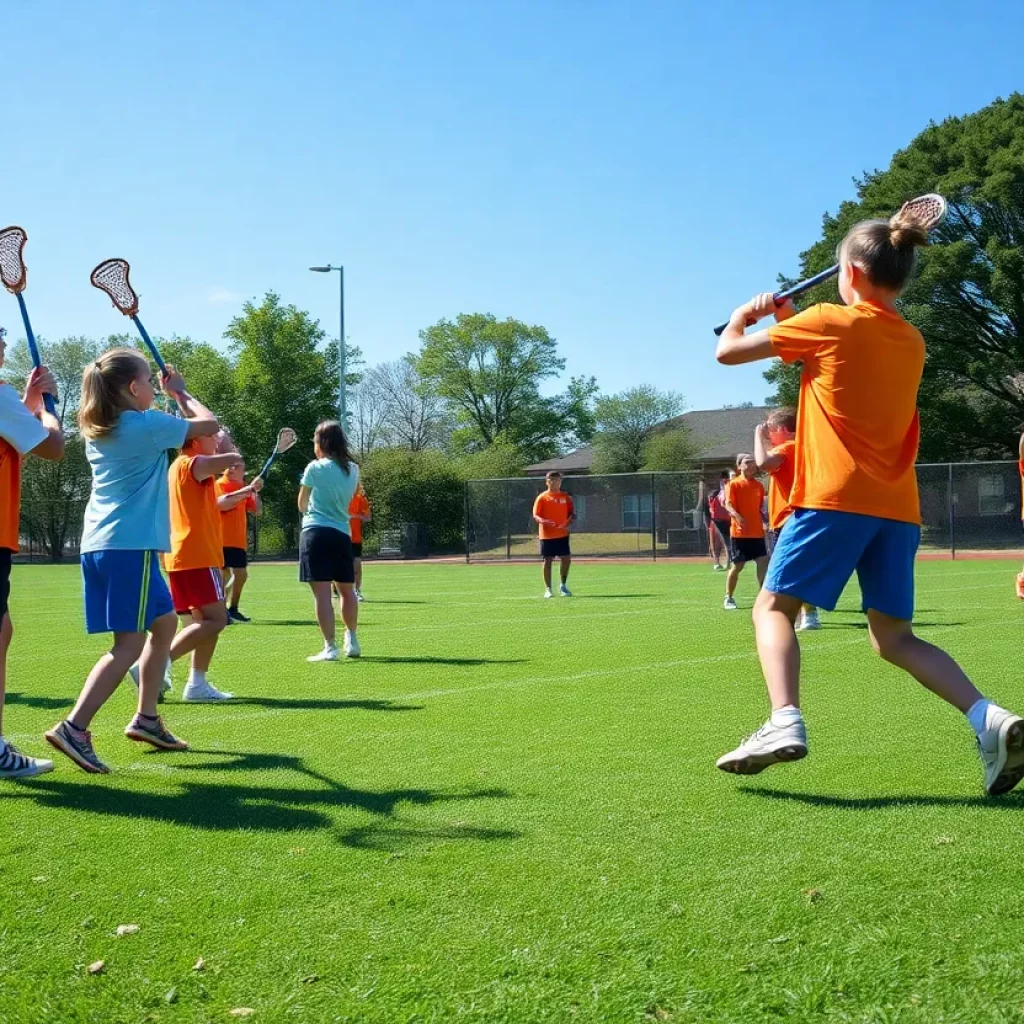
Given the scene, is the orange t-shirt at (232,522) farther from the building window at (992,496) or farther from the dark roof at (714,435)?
the dark roof at (714,435)

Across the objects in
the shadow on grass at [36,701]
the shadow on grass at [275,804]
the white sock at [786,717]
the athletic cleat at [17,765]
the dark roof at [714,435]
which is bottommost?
the shadow on grass at [36,701]

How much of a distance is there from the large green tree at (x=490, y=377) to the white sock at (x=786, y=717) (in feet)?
268

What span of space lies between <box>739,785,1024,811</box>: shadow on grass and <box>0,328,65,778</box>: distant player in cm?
337

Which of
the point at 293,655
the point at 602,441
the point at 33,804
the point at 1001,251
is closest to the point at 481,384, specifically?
the point at 602,441

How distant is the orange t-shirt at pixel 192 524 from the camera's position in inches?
288

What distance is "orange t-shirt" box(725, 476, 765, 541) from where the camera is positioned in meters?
13.4

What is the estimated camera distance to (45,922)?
334 cm

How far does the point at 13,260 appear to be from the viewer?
6.61m

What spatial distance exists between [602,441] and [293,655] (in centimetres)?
5468

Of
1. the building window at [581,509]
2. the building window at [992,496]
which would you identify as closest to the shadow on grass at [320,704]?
the building window at [992,496]

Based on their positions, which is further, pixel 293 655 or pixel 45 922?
pixel 293 655

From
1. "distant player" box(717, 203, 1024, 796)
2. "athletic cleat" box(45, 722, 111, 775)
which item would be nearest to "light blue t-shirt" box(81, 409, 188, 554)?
"athletic cleat" box(45, 722, 111, 775)

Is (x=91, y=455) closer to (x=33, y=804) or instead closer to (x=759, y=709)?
(x=33, y=804)

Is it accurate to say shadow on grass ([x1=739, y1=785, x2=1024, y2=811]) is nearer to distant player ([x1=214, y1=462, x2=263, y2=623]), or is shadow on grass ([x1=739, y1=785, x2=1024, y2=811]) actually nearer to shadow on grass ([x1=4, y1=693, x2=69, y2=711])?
shadow on grass ([x1=4, y1=693, x2=69, y2=711])
